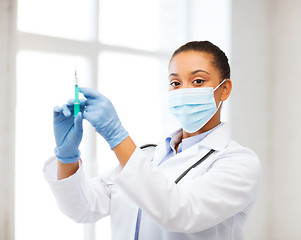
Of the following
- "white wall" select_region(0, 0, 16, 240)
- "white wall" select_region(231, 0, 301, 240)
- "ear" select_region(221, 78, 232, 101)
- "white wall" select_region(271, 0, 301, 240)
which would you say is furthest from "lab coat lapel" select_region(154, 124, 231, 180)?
"white wall" select_region(271, 0, 301, 240)

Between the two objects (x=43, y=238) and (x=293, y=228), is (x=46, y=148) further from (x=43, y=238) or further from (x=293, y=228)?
(x=293, y=228)

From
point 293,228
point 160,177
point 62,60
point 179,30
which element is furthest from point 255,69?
point 160,177

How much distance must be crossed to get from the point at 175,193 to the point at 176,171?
9.4 inches

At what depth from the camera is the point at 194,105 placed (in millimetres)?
1141

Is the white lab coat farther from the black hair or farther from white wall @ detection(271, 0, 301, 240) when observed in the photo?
white wall @ detection(271, 0, 301, 240)

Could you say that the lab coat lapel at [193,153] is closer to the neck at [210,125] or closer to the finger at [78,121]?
the neck at [210,125]

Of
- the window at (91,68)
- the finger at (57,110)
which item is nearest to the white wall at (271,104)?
the window at (91,68)

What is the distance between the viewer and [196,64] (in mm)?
1095

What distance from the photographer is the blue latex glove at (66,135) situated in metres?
0.98

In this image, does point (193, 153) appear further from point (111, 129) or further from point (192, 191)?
point (111, 129)

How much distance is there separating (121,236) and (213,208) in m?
0.38

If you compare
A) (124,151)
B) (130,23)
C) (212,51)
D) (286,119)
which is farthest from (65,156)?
(286,119)

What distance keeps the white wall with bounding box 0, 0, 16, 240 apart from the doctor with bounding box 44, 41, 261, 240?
74 centimetres

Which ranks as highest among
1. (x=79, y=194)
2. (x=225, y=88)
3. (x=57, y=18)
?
(x=57, y=18)
